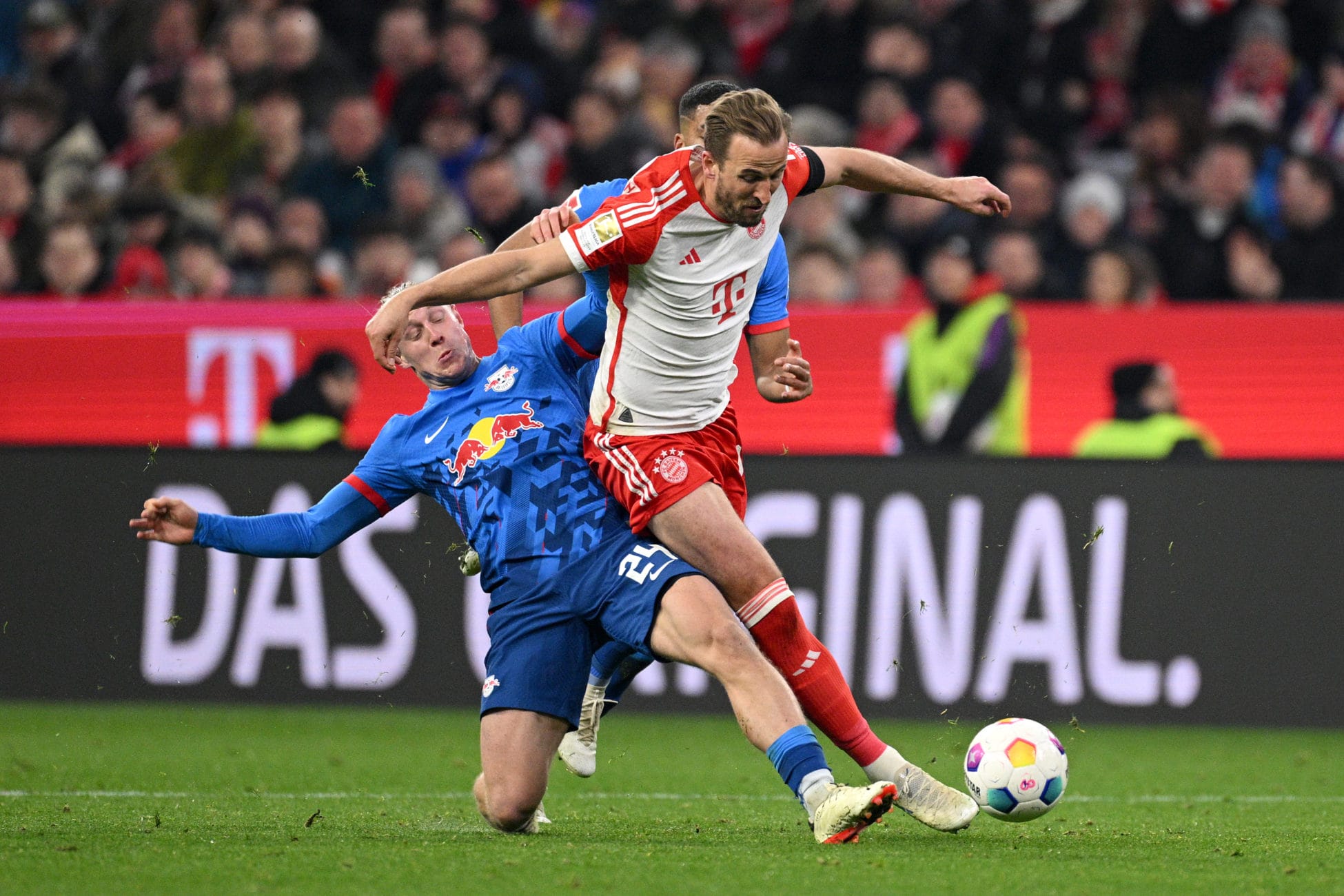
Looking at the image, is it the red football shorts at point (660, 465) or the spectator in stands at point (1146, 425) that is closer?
the red football shorts at point (660, 465)

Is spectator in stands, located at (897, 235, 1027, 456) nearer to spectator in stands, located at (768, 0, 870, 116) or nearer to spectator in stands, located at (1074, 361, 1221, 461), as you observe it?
spectator in stands, located at (1074, 361, 1221, 461)

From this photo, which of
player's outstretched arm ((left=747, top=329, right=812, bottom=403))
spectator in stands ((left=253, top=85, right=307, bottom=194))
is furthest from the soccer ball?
spectator in stands ((left=253, top=85, right=307, bottom=194))

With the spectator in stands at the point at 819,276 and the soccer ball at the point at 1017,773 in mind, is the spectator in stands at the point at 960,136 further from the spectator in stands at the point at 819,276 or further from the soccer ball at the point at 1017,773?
the soccer ball at the point at 1017,773

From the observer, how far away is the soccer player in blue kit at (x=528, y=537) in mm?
4973

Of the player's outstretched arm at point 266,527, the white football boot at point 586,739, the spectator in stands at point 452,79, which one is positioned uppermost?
the spectator in stands at point 452,79

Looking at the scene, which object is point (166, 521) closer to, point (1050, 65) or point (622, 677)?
point (622, 677)

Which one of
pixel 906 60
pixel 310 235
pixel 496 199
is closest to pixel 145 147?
pixel 310 235

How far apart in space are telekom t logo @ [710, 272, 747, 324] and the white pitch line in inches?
77.6

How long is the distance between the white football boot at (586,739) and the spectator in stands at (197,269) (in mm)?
5672

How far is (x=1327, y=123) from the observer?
1136 cm

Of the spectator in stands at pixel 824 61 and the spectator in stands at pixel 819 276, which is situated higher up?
the spectator in stands at pixel 824 61

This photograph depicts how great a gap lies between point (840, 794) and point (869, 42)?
8398mm

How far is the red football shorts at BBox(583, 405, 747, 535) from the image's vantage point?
202 inches

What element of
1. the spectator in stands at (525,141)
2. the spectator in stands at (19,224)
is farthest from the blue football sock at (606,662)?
the spectator in stands at (19,224)
